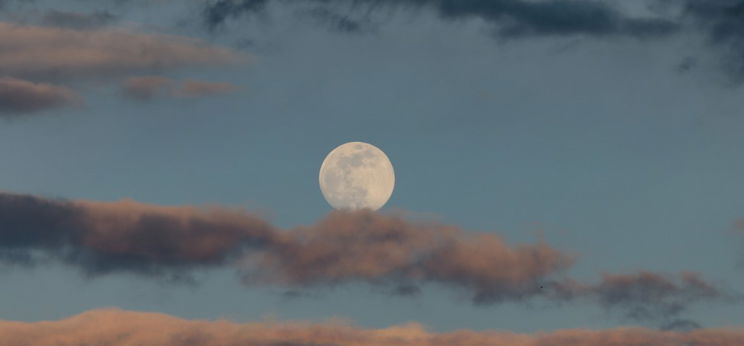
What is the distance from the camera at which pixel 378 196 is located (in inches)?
5773

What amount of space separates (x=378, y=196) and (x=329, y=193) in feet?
33.6

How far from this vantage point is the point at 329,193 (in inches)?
5743
